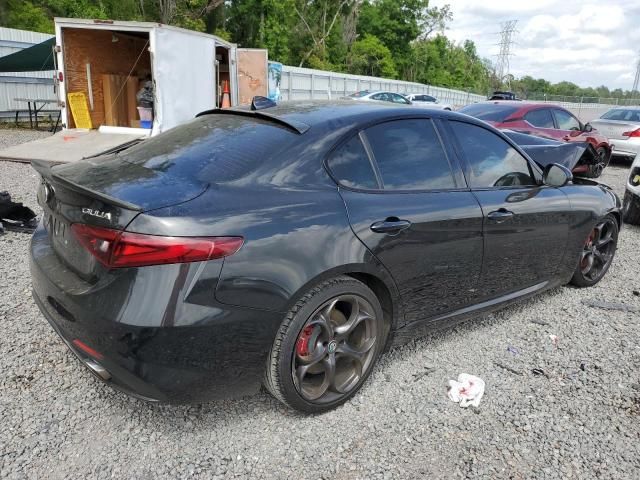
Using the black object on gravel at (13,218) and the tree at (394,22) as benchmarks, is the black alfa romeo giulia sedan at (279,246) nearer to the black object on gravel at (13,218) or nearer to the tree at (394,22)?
the black object on gravel at (13,218)

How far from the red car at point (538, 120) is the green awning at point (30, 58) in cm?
1090

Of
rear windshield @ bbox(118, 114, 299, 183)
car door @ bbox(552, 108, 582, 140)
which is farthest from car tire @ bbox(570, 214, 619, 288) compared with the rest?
car door @ bbox(552, 108, 582, 140)

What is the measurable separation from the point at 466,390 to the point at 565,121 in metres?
8.79

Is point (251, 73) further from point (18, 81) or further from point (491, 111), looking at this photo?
point (491, 111)

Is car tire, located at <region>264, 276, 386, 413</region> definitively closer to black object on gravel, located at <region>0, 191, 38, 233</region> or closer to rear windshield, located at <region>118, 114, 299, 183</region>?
rear windshield, located at <region>118, 114, 299, 183</region>

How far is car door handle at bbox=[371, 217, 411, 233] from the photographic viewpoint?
2529mm

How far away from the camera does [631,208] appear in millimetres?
6668

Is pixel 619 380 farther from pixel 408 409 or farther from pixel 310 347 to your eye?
pixel 310 347

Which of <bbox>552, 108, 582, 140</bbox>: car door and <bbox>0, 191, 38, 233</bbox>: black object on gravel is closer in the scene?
<bbox>0, 191, 38, 233</bbox>: black object on gravel

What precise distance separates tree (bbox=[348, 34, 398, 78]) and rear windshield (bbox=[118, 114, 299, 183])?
5006 centimetres

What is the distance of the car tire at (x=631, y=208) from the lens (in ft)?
21.6

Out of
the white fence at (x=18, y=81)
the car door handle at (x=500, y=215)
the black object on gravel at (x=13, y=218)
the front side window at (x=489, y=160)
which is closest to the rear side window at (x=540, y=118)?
the front side window at (x=489, y=160)

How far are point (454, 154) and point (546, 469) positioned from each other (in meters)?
1.79

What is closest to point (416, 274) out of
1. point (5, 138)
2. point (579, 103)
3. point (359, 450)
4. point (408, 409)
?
point (408, 409)
